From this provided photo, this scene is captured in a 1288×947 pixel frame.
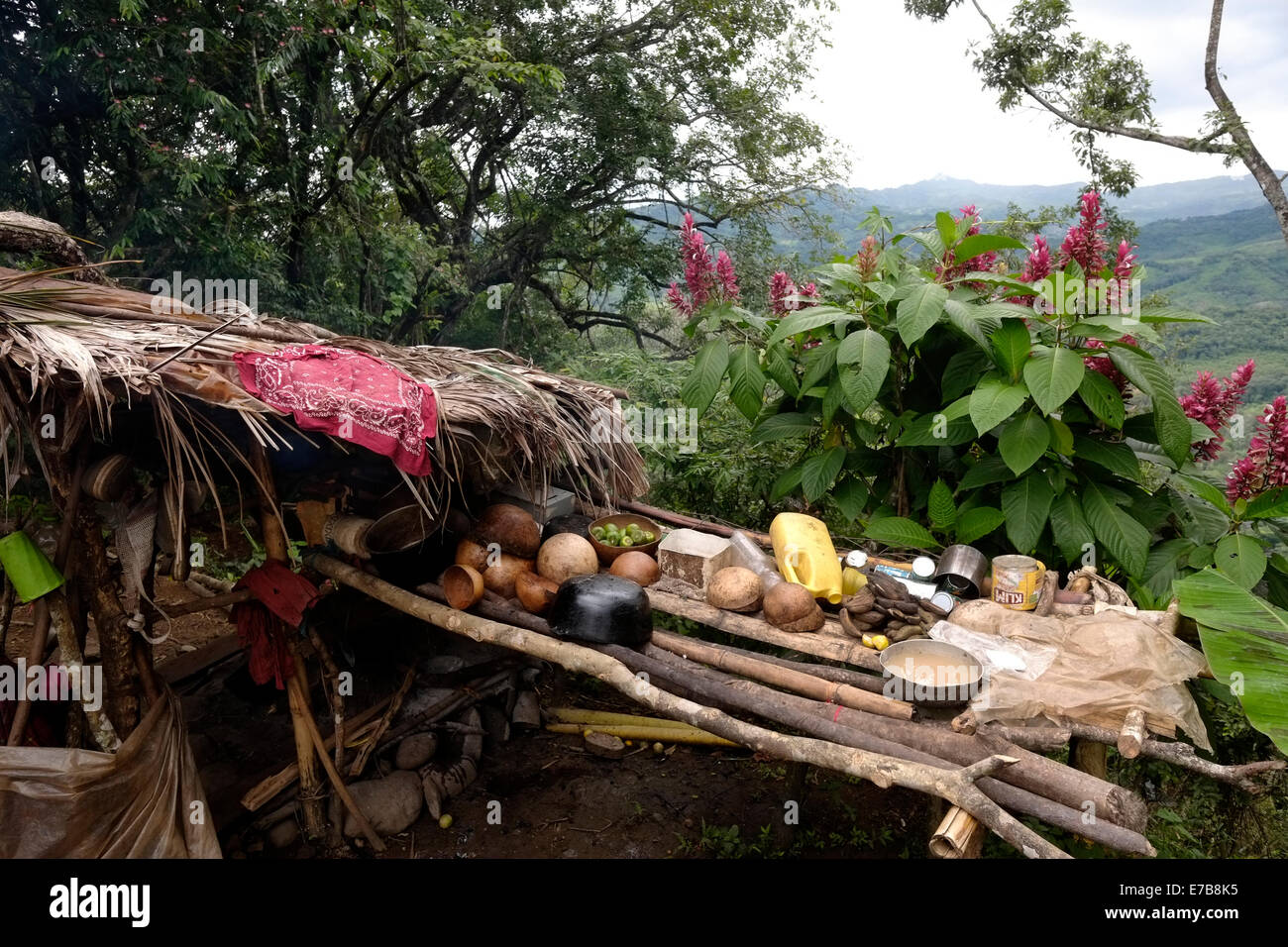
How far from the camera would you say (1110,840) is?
1.72 m

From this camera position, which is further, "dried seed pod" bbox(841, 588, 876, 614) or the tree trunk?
the tree trunk

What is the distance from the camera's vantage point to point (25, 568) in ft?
8.75

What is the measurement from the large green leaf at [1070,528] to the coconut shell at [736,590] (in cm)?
142

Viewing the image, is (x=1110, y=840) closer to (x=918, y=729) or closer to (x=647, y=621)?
(x=918, y=729)

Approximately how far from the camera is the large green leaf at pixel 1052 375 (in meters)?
3.08

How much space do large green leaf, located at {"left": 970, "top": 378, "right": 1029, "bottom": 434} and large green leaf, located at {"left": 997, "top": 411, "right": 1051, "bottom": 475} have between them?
89 mm

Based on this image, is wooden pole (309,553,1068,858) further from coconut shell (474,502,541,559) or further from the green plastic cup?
the green plastic cup

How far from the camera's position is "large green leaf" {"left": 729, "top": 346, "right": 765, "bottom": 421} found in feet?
13.5

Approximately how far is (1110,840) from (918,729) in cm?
53

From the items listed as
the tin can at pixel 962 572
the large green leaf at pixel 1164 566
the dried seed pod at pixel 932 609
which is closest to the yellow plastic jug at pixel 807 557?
the dried seed pod at pixel 932 609

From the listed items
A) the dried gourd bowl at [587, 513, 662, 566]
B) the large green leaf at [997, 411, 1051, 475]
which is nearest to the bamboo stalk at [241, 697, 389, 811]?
the dried gourd bowl at [587, 513, 662, 566]

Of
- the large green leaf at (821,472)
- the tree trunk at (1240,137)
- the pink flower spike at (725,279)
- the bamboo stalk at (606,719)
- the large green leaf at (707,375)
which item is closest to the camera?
the large green leaf at (821,472)

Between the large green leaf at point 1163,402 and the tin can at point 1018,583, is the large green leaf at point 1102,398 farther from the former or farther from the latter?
the tin can at point 1018,583
